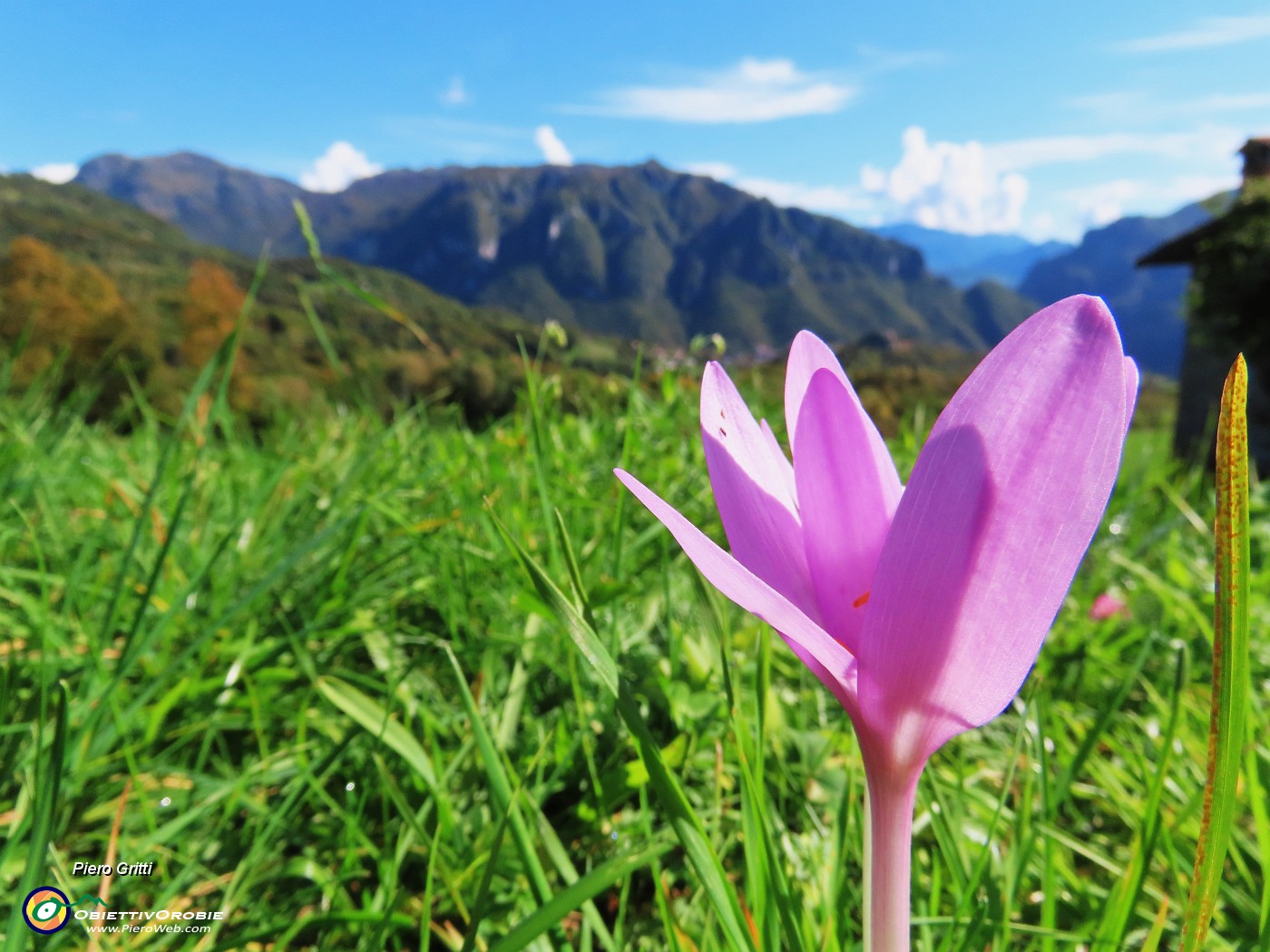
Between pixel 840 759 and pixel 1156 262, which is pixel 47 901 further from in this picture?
pixel 1156 262

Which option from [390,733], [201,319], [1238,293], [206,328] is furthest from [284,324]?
[390,733]

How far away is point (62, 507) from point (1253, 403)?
1151 centimetres

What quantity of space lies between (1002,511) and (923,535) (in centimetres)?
4

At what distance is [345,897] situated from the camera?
79cm

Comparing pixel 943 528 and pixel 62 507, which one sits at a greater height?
pixel 943 528

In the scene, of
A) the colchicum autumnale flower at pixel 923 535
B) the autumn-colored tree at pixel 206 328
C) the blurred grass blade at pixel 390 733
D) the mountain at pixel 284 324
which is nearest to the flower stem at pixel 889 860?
the colchicum autumnale flower at pixel 923 535

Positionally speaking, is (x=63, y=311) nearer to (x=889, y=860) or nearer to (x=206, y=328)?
(x=206, y=328)

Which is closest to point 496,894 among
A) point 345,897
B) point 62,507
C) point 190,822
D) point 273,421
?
point 345,897

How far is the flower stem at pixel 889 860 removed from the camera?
1.31ft

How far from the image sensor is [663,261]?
170 metres

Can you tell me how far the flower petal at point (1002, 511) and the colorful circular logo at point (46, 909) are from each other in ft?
2.35

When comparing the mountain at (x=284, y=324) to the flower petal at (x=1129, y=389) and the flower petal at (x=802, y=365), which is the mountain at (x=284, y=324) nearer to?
the flower petal at (x=802, y=365)

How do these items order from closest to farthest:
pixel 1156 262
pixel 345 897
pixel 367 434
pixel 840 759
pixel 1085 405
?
pixel 1085 405, pixel 345 897, pixel 840 759, pixel 367 434, pixel 1156 262

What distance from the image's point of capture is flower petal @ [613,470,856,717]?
1.04ft
